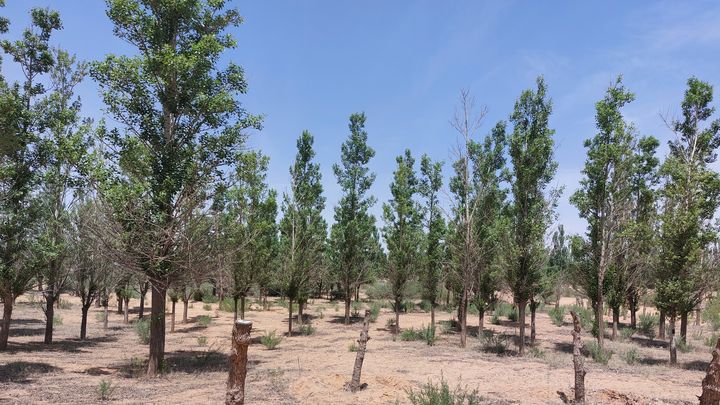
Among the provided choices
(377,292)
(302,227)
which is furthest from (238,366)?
(377,292)

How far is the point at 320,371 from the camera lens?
14.4 meters

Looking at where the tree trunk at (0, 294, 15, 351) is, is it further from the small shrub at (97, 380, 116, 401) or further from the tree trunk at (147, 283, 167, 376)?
the small shrub at (97, 380, 116, 401)

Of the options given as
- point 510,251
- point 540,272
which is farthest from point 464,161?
point 540,272

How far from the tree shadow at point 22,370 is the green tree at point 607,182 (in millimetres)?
21086

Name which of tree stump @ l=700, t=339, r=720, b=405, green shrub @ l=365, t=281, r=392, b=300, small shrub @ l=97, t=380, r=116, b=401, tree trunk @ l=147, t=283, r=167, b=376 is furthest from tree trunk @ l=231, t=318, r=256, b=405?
green shrub @ l=365, t=281, r=392, b=300

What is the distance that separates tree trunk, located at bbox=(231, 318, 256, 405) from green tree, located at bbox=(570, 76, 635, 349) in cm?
1843

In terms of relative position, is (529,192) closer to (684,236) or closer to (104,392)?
(684,236)

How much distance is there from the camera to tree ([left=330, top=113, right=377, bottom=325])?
30.1 metres

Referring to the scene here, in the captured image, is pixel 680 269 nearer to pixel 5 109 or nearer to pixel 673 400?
pixel 673 400

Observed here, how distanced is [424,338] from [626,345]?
33.1ft

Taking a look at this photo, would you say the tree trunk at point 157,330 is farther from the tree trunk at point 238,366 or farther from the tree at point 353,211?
the tree at point 353,211

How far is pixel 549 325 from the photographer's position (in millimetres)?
32875

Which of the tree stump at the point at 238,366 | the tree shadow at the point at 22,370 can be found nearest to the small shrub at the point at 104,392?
the tree shadow at the point at 22,370

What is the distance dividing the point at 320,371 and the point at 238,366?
8.26 metres
